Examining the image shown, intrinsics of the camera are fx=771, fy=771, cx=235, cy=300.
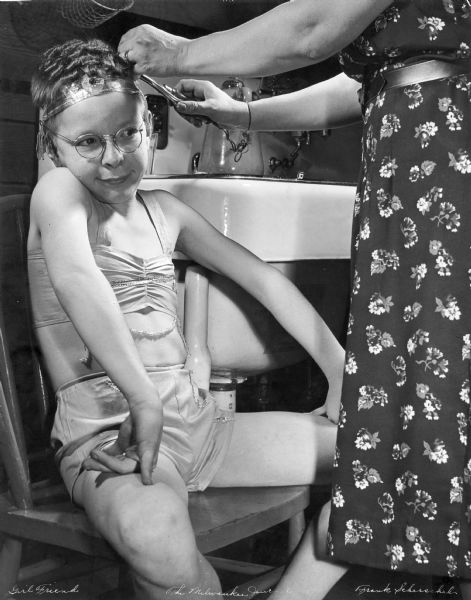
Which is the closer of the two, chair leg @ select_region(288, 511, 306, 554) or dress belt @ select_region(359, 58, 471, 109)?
dress belt @ select_region(359, 58, 471, 109)

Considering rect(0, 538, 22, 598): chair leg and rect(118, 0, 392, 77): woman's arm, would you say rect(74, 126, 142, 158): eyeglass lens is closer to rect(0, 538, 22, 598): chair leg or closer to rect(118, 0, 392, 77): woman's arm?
rect(118, 0, 392, 77): woman's arm

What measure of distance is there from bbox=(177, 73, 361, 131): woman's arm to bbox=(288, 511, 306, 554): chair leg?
56cm

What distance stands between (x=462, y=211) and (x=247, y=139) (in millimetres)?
398

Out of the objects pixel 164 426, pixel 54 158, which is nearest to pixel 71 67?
pixel 54 158

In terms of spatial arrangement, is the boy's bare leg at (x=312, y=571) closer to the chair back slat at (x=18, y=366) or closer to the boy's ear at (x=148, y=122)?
the chair back slat at (x=18, y=366)

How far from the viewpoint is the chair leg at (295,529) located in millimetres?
1068

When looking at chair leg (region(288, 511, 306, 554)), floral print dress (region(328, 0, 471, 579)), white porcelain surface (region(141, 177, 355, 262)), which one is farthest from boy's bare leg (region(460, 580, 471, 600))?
white porcelain surface (region(141, 177, 355, 262))

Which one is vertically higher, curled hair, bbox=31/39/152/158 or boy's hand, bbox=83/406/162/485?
curled hair, bbox=31/39/152/158

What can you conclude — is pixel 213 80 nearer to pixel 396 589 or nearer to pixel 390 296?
pixel 390 296

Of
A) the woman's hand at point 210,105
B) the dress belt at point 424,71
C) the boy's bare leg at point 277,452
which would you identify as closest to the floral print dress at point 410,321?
the dress belt at point 424,71

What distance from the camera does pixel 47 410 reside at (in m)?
1.03

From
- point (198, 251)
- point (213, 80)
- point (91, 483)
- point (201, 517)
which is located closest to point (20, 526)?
point (91, 483)

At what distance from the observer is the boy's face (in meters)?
0.97

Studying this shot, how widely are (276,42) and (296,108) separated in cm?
26
